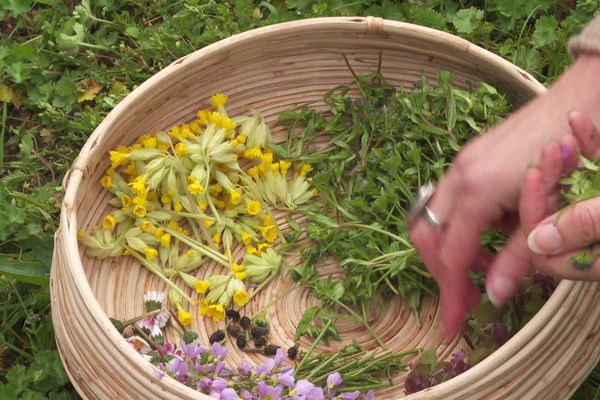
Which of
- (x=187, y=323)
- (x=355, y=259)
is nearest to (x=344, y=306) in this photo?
(x=355, y=259)

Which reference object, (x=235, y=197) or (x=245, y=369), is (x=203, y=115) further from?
(x=245, y=369)

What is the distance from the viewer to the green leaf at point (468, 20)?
2471 millimetres

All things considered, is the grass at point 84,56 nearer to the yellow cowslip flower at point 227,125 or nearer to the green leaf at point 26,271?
the green leaf at point 26,271

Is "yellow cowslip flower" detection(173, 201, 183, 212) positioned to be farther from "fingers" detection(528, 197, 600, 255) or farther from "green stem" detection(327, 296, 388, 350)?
"fingers" detection(528, 197, 600, 255)

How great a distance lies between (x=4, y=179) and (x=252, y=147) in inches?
27.1

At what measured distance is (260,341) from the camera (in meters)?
2.12

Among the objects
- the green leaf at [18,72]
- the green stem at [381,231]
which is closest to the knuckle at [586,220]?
the green stem at [381,231]

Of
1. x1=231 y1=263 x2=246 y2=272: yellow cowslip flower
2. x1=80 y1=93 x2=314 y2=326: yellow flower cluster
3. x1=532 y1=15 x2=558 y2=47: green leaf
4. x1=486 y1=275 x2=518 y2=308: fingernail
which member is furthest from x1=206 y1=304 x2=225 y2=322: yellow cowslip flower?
x1=532 y1=15 x2=558 y2=47: green leaf

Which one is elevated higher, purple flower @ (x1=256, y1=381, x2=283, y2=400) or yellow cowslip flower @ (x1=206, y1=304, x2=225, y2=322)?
purple flower @ (x1=256, y1=381, x2=283, y2=400)

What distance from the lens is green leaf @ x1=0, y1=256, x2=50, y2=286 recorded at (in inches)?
86.8

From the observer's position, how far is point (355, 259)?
208 cm

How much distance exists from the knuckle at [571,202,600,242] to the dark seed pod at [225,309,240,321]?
3.34 feet

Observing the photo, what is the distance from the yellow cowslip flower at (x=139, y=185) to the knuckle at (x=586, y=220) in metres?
1.12

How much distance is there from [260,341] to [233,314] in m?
0.10
